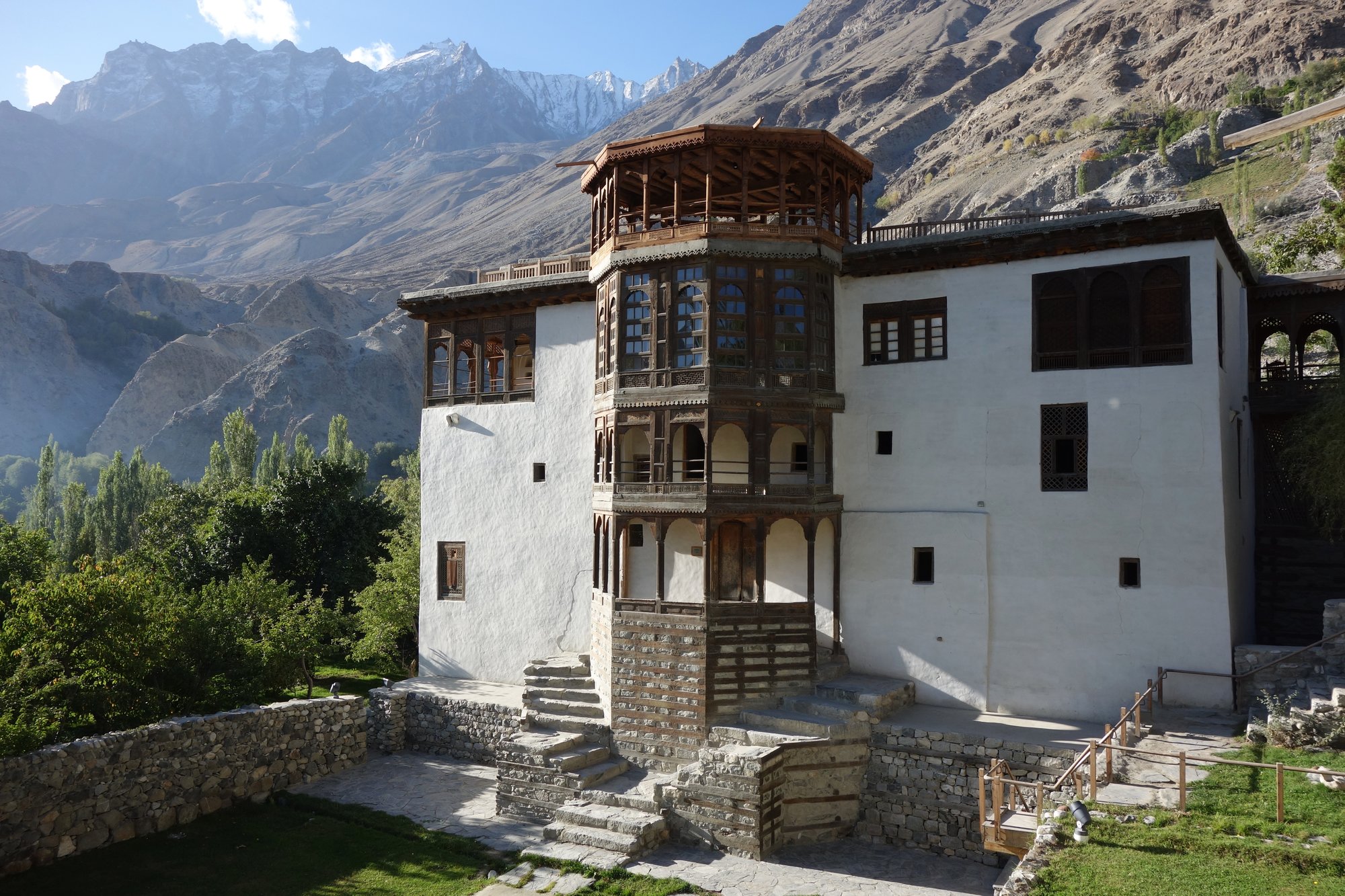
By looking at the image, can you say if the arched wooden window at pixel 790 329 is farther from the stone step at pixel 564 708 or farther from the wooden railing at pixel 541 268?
the stone step at pixel 564 708

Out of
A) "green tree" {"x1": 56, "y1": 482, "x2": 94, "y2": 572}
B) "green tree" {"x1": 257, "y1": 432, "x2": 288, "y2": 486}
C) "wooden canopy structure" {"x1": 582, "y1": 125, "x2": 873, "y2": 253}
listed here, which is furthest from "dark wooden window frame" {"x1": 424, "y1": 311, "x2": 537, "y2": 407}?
"green tree" {"x1": 257, "y1": 432, "x2": 288, "y2": 486}

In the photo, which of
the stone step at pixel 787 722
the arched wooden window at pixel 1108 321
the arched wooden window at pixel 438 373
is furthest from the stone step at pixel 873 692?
the arched wooden window at pixel 438 373

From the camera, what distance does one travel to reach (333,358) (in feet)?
309

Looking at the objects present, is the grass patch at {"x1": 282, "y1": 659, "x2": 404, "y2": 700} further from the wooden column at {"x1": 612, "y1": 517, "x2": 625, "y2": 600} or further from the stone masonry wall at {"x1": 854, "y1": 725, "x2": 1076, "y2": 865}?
the stone masonry wall at {"x1": 854, "y1": 725, "x2": 1076, "y2": 865}

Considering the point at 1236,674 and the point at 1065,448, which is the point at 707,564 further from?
the point at 1236,674

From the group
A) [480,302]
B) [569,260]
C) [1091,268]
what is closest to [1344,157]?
[1091,268]

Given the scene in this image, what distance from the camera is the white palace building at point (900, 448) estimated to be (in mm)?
15734

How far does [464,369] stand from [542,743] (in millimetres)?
10101

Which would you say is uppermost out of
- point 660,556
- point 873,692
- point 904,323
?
point 904,323

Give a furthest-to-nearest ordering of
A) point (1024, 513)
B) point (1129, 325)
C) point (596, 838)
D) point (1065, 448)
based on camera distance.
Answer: point (1024, 513), point (1065, 448), point (1129, 325), point (596, 838)

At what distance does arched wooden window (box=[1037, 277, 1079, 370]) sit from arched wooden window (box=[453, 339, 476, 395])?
1293cm

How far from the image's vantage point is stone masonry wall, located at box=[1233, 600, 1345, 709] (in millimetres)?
14453

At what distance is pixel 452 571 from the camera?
72.6ft

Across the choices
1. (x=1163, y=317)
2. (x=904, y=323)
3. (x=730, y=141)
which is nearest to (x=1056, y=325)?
(x=1163, y=317)
